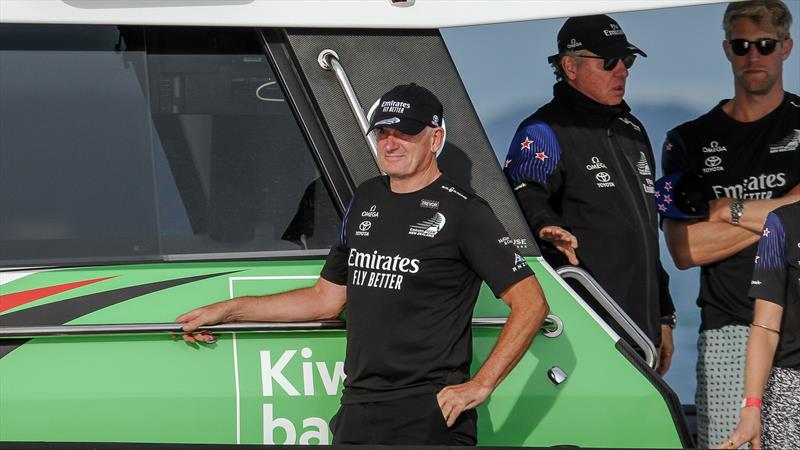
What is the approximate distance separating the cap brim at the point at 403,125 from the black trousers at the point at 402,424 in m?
0.67

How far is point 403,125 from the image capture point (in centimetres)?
320

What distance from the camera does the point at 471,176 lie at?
346 cm

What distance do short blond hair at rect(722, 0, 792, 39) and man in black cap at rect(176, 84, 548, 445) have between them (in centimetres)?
154

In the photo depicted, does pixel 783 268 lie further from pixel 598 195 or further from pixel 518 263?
pixel 518 263

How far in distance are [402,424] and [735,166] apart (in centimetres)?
175

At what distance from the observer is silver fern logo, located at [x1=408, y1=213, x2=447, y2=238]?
3211 mm

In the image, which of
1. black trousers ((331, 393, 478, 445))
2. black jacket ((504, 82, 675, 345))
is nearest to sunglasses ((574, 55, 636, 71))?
black jacket ((504, 82, 675, 345))

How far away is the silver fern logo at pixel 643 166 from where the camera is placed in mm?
4043

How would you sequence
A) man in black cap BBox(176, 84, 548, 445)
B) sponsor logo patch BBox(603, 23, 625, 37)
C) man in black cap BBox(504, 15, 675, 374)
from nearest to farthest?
man in black cap BBox(176, 84, 548, 445), man in black cap BBox(504, 15, 675, 374), sponsor logo patch BBox(603, 23, 625, 37)

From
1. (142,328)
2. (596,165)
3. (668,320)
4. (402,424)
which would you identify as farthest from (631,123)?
(142,328)

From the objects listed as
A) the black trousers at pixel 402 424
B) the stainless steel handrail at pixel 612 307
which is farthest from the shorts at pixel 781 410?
the black trousers at pixel 402 424

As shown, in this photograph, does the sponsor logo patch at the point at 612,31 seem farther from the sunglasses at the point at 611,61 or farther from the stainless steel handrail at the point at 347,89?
the stainless steel handrail at the point at 347,89

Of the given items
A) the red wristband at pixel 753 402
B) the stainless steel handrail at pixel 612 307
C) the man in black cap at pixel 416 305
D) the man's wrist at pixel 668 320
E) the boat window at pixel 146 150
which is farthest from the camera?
the man's wrist at pixel 668 320

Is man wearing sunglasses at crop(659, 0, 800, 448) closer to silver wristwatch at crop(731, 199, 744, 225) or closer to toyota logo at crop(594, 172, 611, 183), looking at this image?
silver wristwatch at crop(731, 199, 744, 225)
